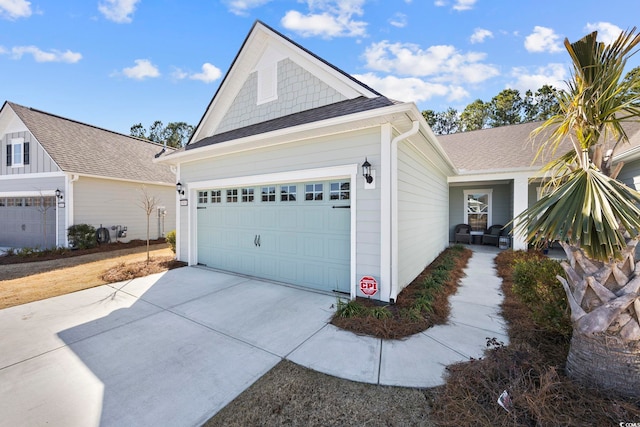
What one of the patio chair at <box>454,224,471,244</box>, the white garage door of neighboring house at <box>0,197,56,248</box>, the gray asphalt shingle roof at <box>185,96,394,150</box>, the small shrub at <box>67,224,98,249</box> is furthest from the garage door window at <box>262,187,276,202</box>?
the white garage door of neighboring house at <box>0,197,56,248</box>

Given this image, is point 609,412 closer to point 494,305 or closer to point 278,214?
point 494,305

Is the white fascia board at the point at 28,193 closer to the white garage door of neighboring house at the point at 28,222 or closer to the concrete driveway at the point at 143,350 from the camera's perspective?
the white garage door of neighboring house at the point at 28,222

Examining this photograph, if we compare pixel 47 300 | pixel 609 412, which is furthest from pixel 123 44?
pixel 609 412

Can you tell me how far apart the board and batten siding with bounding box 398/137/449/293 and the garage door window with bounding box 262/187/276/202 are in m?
2.88

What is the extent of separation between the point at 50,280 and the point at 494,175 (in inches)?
551

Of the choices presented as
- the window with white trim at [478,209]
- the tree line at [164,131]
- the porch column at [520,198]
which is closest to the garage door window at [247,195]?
the porch column at [520,198]

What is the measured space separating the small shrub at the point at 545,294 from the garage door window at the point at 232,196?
6.20 m

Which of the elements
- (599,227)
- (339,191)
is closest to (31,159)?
(339,191)

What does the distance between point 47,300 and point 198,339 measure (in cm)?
390

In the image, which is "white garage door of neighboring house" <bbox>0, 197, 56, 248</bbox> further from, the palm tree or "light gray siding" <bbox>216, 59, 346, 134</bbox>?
the palm tree

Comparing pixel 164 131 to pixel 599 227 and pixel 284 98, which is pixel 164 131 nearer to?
pixel 284 98

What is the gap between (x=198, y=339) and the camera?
3.54 m

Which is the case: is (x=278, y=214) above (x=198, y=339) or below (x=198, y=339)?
above

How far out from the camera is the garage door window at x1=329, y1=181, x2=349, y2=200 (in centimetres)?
515
